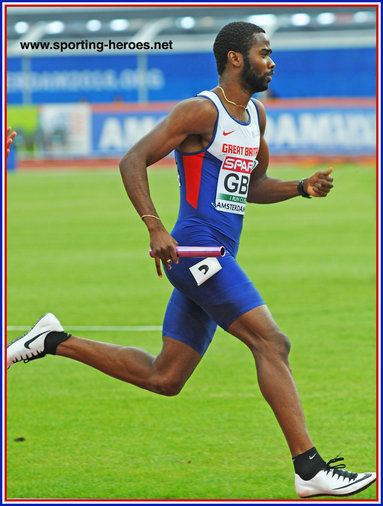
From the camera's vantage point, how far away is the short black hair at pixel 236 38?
549 centimetres

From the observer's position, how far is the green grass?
5.88 m

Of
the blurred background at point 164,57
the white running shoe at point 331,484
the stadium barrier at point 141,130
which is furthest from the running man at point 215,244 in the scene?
the blurred background at point 164,57

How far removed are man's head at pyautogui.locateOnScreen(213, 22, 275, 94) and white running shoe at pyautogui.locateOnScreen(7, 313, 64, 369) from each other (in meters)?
1.87

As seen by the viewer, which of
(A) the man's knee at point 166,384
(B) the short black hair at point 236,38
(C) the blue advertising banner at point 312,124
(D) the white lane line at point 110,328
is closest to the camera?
(B) the short black hair at point 236,38

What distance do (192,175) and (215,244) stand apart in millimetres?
420

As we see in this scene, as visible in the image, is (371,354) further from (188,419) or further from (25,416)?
(25,416)

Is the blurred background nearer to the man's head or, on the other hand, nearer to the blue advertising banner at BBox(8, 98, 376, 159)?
the blue advertising banner at BBox(8, 98, 376, 159)

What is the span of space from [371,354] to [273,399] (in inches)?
169

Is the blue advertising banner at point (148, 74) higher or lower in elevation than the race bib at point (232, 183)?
higher

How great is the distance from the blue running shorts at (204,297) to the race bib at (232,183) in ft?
0.62

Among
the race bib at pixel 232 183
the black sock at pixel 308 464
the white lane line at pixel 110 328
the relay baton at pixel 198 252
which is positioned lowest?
the black sock at pixel 308 464

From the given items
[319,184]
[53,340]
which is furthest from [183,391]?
[319,184]

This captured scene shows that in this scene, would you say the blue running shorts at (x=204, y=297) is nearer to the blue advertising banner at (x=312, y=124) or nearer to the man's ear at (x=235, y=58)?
the man's ear at (x=235, y=58)

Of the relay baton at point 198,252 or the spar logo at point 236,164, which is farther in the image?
the spar logo at point 236,164
